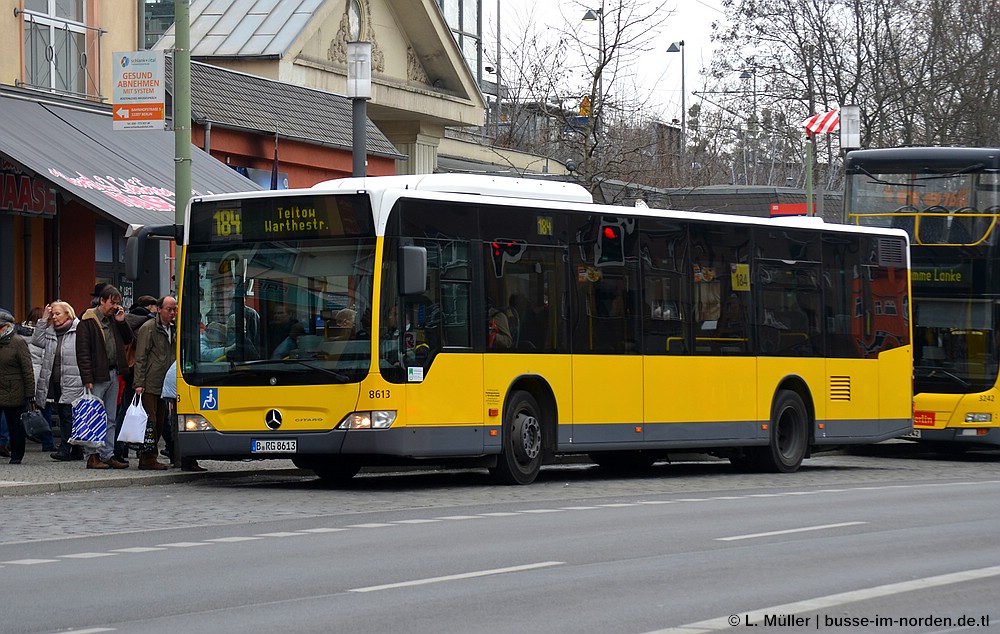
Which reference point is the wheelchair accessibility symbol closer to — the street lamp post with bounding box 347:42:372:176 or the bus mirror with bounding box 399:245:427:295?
the bus mirror with bounding box 399:245:427:295

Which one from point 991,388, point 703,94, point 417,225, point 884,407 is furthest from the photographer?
point 703,94

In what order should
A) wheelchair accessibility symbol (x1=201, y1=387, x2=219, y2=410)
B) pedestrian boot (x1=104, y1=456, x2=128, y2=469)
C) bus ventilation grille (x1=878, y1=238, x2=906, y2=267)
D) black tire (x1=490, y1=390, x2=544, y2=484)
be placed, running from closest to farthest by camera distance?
wheelchair accessibility symbol (x1=201, y1=387, x2=219, y2=410) → black tire (x1=490, y1=390, x2=544, y2=484) → pedestrian boot (x1=104, y1=456, x2=128, y2=469) → bus ventilation grille (x1=878, y1=238, x2=906, y2=267)

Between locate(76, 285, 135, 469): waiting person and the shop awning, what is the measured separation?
3.31 metres

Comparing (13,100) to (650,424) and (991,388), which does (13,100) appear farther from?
(991,388)

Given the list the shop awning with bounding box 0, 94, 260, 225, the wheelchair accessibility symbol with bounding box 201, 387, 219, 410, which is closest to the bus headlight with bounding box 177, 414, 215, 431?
the wheelchair accessibility symbol with bounding box 201, 387, 219, 410

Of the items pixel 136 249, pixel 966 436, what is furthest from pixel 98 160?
pixel 966 436

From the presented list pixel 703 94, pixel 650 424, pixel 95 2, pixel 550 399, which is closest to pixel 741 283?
pixel 650 424

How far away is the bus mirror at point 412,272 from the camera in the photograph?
53.3 ft

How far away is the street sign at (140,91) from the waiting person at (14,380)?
2.65 meters

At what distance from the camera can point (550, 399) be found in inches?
712

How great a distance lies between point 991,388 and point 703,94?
3003 centimetres

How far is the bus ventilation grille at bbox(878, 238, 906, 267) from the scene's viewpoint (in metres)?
23.1

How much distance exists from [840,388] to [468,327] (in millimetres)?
6892

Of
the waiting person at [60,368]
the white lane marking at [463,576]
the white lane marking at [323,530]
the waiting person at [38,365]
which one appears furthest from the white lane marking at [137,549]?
the waiting person at [38,365]
